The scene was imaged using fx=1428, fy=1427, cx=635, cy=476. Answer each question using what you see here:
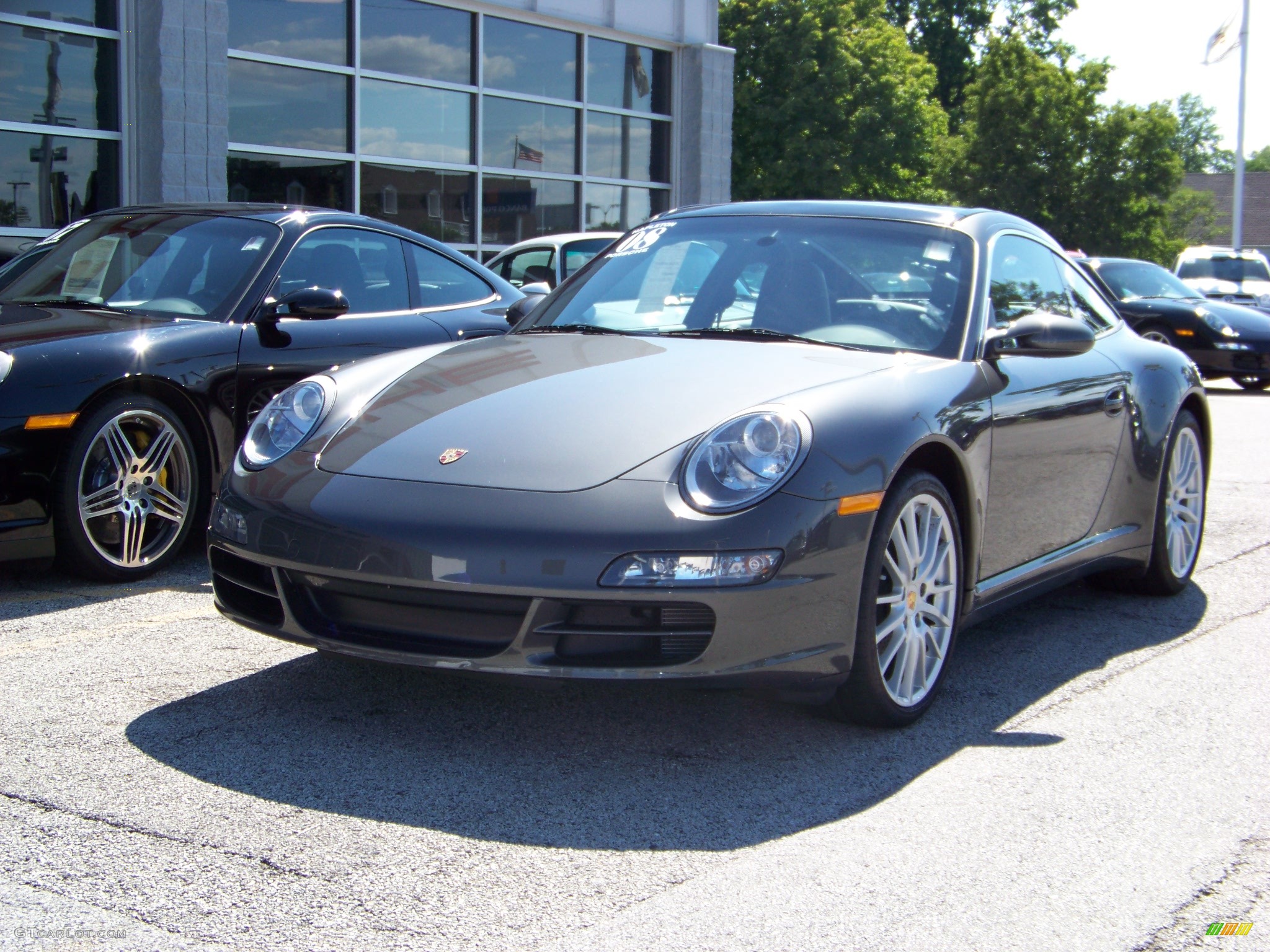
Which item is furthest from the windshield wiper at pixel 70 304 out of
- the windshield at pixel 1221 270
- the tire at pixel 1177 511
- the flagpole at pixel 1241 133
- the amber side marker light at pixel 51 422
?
the flagpole at pixel 1241 133

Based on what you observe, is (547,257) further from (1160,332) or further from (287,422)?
(287,422)

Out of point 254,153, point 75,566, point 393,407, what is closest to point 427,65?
point 254,153

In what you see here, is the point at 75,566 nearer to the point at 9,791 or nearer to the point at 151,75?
the point at 9,791

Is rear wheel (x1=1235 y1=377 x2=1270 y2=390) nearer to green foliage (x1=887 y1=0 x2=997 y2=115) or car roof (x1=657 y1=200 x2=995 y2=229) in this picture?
car roof (x1=657 y1=200 x2=995 y2=229)

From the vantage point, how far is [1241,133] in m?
35.9

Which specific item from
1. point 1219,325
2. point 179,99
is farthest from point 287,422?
point 1219,325

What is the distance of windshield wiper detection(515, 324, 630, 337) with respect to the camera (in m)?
4.45

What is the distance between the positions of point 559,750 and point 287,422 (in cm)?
121

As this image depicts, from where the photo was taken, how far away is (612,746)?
11.6 feet

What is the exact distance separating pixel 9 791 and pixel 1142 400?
12.7ft

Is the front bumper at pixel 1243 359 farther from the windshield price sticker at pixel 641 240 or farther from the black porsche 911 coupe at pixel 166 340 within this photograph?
the windshield price sticker at pixel 641 240

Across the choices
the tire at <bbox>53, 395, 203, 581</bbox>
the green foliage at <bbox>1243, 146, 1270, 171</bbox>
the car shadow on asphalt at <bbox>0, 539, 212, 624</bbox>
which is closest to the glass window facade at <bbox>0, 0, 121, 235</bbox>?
the car shadow on asphalt at <bbox>0, 539, 212, 624</bbox>

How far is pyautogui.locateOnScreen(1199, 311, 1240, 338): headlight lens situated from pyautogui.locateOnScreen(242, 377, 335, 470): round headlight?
14.2 metres

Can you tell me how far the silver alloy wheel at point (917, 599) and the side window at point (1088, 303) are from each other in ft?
5.30
